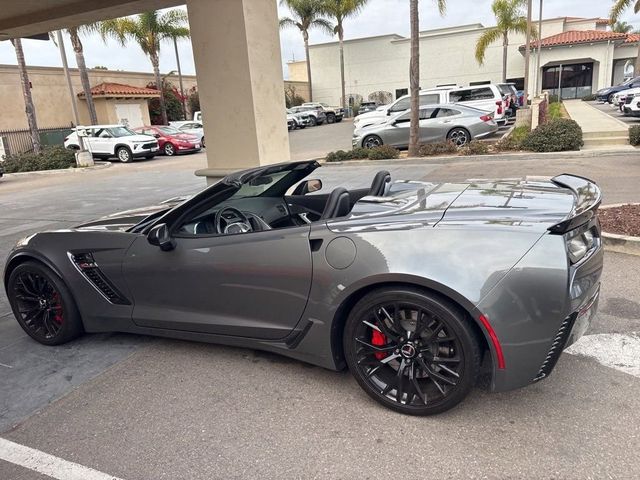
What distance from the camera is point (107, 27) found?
2767 centimetres

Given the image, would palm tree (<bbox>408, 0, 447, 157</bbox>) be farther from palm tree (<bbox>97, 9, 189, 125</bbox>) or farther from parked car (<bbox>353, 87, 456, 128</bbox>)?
palm tree (<bbox>97, 9, 189, 125</bbox>)

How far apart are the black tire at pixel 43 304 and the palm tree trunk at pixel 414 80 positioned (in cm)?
1189

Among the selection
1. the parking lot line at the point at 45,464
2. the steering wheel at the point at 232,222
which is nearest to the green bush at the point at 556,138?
the steering wheel at the point at 232,222

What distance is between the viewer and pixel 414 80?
1447 cm

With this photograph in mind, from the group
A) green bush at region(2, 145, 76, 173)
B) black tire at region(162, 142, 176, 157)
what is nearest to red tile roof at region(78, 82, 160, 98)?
black tire at region(162, 142, 176, 157)

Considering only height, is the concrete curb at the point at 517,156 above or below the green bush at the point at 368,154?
below

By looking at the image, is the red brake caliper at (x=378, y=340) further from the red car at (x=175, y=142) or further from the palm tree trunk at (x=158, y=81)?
the palm tree trunk at (x=158, y=81)

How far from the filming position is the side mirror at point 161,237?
3.35 meters

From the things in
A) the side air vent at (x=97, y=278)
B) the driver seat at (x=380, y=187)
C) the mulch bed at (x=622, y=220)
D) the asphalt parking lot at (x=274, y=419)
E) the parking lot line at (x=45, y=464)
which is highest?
the driver seat at (x=380, y=187)

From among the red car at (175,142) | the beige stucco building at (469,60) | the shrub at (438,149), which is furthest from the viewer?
the beige stucco building at (469,60)

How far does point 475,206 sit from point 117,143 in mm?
22114

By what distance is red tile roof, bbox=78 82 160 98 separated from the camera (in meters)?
29.2

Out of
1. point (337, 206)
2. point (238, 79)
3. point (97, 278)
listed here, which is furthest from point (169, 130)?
point (337, 206)

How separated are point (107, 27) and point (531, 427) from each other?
30.9 meters
